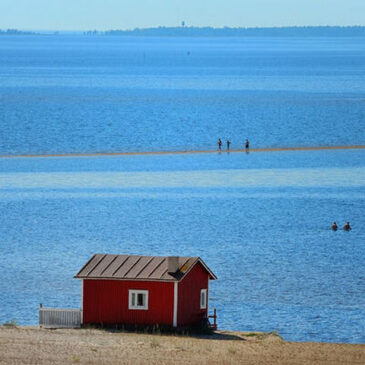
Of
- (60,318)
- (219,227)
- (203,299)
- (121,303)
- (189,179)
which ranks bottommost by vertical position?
(60,318)

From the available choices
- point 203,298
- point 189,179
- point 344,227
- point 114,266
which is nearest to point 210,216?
point 344,227

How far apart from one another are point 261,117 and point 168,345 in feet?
404

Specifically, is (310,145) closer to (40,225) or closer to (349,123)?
(349,123)

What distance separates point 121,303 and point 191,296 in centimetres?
272

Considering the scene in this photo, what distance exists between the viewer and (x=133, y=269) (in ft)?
129

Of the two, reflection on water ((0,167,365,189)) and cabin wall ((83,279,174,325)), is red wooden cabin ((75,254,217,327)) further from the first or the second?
reflection on water ((0,167,365,189))

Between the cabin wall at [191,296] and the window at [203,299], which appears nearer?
the cabin wall at [191,296]

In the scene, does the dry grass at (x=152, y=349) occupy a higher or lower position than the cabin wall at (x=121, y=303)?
lower

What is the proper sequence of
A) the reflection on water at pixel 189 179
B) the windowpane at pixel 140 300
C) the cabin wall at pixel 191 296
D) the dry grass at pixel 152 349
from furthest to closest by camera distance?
1. the reflection on water at pixel 189 179
2. the cabin wall at pixel 191 296
3. the windowpane at pixel 140 300
4. the dry grass at pixel 152 349

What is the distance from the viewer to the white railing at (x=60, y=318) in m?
40.0

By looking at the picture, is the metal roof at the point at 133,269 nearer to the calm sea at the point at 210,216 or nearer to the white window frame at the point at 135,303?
the white window frame at the point at 135,303

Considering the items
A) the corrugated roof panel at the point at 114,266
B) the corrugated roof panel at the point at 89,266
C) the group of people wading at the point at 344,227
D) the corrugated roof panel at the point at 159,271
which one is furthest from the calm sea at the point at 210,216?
the corrugated roof panel at the point at 114,266

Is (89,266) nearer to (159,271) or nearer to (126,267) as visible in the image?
(126,267)

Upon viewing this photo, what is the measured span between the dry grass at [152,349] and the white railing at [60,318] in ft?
2.08
